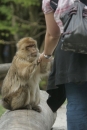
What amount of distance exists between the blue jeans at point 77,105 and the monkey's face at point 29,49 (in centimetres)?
183

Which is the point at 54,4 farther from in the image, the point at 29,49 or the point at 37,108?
the point at 37,108

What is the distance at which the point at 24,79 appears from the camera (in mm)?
5121

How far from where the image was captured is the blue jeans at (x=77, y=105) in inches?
133

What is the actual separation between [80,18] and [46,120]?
235cm

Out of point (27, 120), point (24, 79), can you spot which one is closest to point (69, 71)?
point (27, 120)

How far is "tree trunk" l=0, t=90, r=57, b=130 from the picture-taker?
4102 millimetres

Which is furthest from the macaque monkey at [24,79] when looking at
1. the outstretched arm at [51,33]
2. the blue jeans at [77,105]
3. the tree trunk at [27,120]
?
the blue jeans at [77,105]

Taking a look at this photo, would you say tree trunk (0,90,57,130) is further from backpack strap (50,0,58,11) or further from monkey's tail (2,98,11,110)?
backpack strap (50,0,58,11)

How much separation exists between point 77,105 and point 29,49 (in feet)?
6.57

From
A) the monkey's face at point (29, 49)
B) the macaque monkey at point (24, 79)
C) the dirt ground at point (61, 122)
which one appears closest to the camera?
the macaque monkey at point (24, 79)

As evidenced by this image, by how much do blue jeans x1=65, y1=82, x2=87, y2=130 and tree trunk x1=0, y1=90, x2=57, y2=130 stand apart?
73 cm

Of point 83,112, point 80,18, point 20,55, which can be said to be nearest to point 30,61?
point 20,55

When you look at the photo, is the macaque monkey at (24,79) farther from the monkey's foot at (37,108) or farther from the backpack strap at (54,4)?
the backpack strap at (54,4)

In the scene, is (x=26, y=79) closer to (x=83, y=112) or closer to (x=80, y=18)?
(x=83, y=112)
